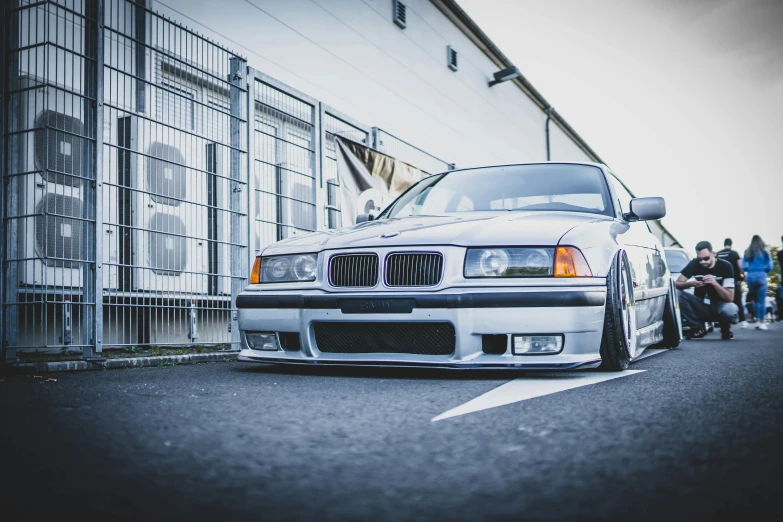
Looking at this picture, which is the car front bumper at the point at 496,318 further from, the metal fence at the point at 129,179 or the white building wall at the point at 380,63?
the white building wall at the point at 380,63

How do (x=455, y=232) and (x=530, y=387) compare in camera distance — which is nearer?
(x=530, y=387)

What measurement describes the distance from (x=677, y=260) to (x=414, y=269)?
883 cm

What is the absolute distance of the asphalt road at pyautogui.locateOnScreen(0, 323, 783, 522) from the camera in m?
1.34

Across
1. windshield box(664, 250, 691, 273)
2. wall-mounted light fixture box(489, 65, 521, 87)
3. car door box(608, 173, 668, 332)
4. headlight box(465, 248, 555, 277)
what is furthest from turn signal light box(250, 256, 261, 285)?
wall-mounted light fixture box(489, 65, 521, 87)

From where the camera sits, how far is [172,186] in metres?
5.29

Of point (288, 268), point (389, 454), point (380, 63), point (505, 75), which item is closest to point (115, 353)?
point (288, 268)

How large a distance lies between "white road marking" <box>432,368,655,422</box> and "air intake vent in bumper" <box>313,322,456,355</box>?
0.42m

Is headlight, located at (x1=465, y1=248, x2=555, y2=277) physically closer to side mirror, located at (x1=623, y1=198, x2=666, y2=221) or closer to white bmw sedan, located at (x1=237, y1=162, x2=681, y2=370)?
white bmw sedan, located at (x1=237, y1=162, x2=681, y2=370)

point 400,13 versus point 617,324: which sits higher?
point 400,13

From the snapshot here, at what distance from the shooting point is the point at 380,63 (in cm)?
1212

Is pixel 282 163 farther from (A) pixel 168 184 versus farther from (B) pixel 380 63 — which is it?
(B) pixel 380 63

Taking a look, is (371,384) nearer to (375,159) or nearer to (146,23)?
(146,23)

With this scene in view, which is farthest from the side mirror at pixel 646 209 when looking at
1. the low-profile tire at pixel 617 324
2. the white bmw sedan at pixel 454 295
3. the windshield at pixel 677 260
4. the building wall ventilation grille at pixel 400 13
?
the building wall ventilation grille at pixel 400 13

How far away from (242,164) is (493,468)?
4791 millimetres
